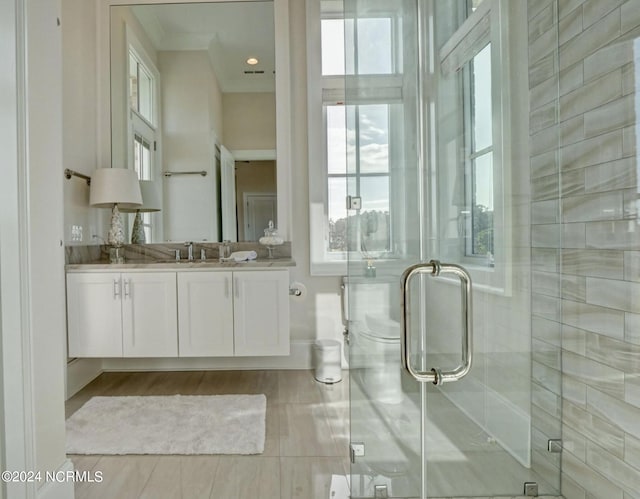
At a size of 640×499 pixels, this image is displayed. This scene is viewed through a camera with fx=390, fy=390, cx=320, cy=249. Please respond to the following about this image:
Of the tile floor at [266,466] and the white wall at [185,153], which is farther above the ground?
the white wall at [185,153]

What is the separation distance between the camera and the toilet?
143 cm

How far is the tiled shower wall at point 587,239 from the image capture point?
3.71 feet

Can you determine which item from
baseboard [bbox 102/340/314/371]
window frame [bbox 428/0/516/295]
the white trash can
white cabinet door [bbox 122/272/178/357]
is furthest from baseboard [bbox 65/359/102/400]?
window frame [bbox 428/0/516/295]

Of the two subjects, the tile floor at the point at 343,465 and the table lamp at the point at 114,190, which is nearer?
the tile floor at the point at 343,465

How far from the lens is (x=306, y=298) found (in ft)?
9.64

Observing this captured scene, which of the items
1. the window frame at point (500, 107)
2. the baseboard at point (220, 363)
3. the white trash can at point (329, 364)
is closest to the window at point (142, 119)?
the baseboard at point (220, 363)

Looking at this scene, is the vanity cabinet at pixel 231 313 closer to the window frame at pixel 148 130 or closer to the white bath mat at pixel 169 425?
the white bath mat at pixel 169 425

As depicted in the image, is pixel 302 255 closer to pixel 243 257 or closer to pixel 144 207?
pixel 243 257

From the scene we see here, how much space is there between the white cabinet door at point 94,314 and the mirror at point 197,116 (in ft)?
2.07

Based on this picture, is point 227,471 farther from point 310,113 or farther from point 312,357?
point 310,113

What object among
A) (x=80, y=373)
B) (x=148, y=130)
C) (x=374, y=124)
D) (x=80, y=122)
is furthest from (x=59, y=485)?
(x=148, y=130)

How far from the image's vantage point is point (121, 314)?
238 cm

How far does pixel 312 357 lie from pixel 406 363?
190cm

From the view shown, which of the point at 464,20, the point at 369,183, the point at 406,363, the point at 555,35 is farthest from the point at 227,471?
the point at 555,35
